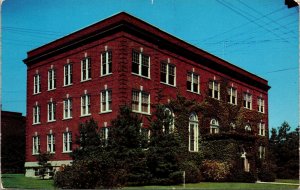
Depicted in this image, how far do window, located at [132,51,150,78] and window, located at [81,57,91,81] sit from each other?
2.46m

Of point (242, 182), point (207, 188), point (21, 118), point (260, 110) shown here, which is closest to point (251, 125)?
point (260, 110)

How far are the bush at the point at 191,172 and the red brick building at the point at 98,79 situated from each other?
3622 millimetres

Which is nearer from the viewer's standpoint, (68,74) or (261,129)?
(261,129)

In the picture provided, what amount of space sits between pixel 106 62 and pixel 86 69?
125 cm

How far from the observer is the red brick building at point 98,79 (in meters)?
24.3

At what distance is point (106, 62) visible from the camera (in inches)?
982

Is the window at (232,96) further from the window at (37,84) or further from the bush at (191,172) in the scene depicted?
the window at (37,84)

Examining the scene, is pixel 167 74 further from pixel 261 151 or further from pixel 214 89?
pixel 261 151

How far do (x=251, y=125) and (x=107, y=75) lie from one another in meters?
8.26

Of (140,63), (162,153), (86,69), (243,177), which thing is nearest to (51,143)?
(86,69)

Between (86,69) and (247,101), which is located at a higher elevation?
(86,69)

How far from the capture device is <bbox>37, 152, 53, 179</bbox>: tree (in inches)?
899

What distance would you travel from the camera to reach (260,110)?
77.5 feet

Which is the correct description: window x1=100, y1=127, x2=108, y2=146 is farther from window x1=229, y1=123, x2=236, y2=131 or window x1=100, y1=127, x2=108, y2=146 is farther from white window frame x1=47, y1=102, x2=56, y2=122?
window x1=229, y1=123, x2=236, y2=131
